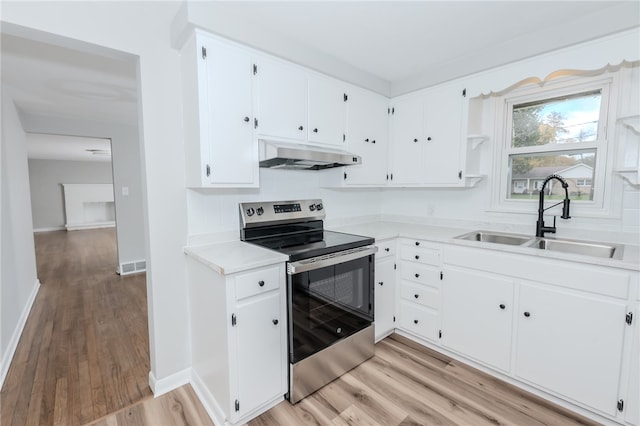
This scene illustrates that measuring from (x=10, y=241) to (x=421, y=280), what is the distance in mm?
3572

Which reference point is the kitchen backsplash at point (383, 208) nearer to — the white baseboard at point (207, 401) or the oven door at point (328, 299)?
the oven door at point (328, 299)

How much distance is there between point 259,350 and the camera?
162cm

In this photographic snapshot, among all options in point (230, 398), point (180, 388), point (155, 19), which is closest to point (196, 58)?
point (155, 19)

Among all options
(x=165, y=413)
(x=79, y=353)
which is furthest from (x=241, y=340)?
(x=79, y=353)

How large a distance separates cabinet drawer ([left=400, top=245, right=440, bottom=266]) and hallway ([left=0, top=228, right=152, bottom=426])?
6.96ft

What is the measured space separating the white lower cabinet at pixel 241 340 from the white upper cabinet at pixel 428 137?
1.70 m

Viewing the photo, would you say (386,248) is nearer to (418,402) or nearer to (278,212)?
(278,212)

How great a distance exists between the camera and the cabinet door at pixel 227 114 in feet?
5.60

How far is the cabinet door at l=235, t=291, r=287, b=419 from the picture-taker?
157cm

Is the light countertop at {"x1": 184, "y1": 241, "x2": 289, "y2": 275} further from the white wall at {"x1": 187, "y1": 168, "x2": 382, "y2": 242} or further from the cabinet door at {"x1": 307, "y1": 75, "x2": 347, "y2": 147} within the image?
the cabinet door at {"x1": 307, "y1": 75, "x2": 347, "y2": 147}

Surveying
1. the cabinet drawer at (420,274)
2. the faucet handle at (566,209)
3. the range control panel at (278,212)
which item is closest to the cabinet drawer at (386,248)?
the cabinet drawer at (420,274)

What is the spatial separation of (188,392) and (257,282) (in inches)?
39.5

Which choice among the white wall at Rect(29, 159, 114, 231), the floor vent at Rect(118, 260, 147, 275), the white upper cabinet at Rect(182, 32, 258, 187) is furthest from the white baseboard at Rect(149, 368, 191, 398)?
the white wall at Rect(29, 159, 114, 231)

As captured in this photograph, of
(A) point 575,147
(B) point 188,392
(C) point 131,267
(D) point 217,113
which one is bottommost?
(B) point 188,392
